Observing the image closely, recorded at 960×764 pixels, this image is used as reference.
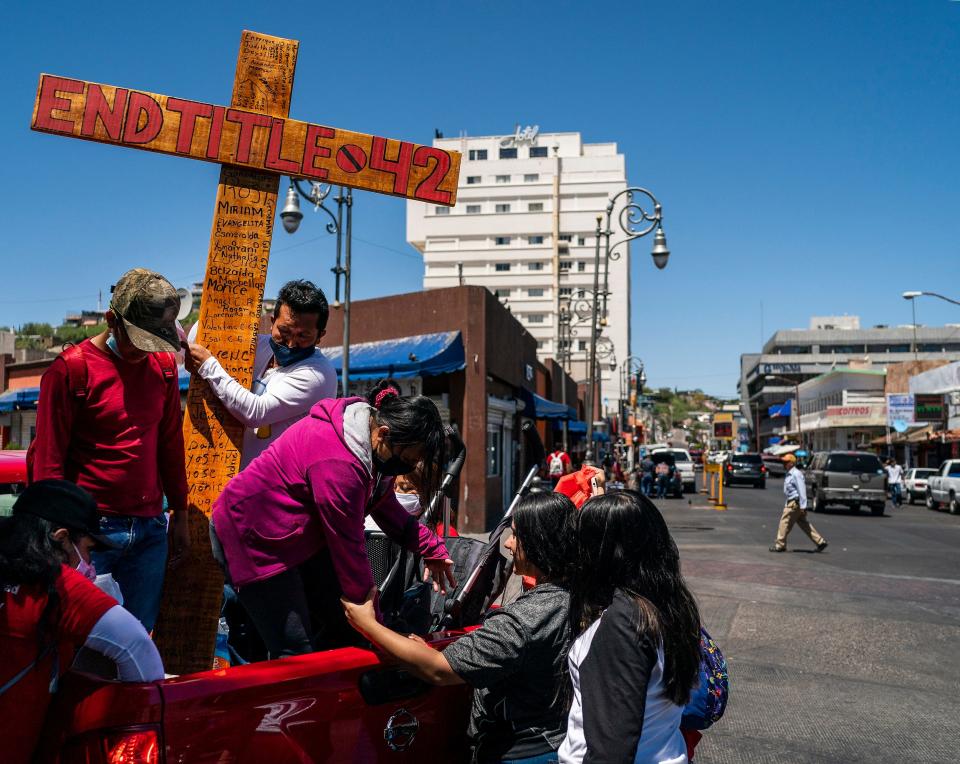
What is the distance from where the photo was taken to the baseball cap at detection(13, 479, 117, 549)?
2252 millimetres

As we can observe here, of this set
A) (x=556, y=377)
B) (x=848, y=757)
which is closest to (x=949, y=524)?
(x=556, y=377)

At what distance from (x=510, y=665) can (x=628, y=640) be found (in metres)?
0.52

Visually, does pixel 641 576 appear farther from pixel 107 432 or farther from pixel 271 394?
pixel 107 432

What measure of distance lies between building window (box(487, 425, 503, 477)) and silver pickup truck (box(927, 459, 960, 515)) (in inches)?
565

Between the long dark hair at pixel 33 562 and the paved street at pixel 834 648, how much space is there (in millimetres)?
3729

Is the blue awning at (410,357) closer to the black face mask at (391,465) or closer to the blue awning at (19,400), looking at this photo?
the blue awning at (19,400)

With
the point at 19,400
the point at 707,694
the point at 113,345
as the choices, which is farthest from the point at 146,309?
the point at 19,400

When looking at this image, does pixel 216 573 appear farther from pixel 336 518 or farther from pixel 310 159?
pixel 310 159

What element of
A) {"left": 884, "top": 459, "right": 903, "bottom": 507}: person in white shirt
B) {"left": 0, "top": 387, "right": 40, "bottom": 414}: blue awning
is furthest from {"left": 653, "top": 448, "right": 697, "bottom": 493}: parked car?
{"left": 0, "top": 387, "right": 40, "bottom": 414}: blue awning

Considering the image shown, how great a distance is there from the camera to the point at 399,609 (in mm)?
3432

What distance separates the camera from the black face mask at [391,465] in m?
2.63

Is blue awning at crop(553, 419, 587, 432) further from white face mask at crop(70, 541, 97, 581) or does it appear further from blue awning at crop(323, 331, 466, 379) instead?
white face mask at crop(70, 541, 97, 581)

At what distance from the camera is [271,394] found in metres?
3.28

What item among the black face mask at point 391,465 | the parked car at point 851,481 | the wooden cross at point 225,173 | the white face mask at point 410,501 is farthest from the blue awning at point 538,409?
the black face mask at point 391,465
